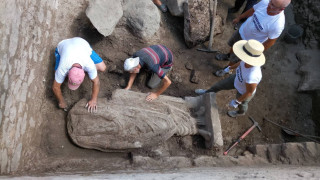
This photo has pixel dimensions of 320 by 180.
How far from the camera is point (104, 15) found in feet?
12.9

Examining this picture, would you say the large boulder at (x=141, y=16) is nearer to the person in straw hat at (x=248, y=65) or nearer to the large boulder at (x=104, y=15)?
the large boulder at (x=104, y=15)

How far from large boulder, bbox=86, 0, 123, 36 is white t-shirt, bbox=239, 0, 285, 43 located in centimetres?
217

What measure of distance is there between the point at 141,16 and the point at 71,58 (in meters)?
1.87

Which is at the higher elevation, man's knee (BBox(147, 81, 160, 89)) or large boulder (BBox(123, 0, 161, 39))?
large boulder (BBox(123, 0, 161, 39))

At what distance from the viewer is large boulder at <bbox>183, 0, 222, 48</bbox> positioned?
14.5ft

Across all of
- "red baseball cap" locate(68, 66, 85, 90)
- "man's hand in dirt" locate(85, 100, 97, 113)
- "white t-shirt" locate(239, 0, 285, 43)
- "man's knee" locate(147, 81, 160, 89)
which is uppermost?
"white t-shirt" locate(239, 0, 285, 43)

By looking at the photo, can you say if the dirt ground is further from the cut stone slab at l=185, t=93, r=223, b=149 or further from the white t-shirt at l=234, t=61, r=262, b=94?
the white t-shirt at l=234, t=61, r=262, b=94

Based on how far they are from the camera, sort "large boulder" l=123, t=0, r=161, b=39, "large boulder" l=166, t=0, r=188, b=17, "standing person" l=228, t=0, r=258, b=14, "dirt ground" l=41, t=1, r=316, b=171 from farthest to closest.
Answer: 1. "standing person" l=228, t=0, r=258, b=14
2. "large boulder" l=166, t=0, r=188, b=17
3. "large boulder" l=123, t=0, r=161, b=39
4. "dirt ground" l=41, t=1, r=316, b=171

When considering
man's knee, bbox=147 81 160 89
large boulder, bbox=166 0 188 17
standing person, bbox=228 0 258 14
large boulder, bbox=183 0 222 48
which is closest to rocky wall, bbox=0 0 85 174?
man's knee, bbox=147 81 160 89

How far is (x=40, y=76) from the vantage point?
327 centimetres

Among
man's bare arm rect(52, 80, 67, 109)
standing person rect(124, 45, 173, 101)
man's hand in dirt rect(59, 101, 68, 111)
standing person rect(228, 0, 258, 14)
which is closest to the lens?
man's bare arm rect(52, 80, 67, 109)

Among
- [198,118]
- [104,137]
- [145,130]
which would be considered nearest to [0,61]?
[104,137]

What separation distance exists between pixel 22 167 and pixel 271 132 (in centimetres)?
383

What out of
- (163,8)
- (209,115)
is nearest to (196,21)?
(163,8)
